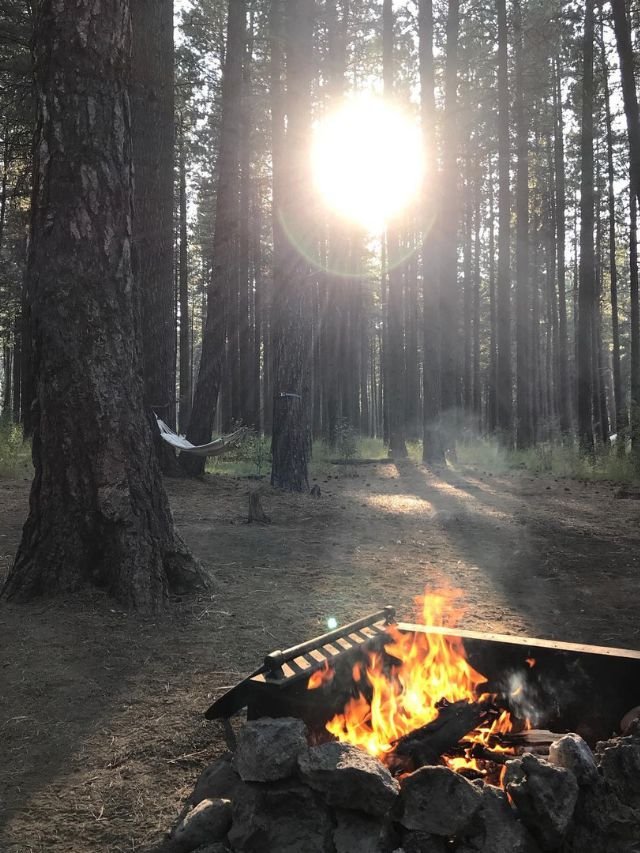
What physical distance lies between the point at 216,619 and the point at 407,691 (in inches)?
76.5

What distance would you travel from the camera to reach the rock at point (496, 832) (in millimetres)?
1724

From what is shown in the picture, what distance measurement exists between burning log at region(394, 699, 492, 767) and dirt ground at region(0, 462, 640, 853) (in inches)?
35.1

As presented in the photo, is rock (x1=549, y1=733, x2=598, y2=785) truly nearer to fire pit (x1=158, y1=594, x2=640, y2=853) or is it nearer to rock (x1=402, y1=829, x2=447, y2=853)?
fire pit (x1=158, y1=594, x2=640, y2=853)

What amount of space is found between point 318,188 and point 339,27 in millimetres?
9724

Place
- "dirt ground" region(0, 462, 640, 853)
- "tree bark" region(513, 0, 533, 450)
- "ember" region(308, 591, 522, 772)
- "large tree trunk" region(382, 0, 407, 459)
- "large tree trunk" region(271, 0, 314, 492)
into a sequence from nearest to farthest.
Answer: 1. "ember" region(308, 591, 522, 772)
2. "dirt ground" region(0, 462, 640, 853)
3. "large tree trunk" region(271, 0, 314, 492)
4. "large tree trunk" region(382, 0, 407, 459)
5. "tree bark" region(513, 0, 533, 450)

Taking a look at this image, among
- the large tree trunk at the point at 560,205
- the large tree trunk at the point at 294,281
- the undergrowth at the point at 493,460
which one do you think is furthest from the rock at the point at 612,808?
the large tree trunk at the point at 560,205

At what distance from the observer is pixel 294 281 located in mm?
10102

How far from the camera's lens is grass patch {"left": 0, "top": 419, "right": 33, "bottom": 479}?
10883 millimetres

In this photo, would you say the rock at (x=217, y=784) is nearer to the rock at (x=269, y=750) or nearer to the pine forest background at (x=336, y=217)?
the rock at (x=269, y=750)

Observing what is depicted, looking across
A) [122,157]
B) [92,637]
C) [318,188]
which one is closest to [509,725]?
[92,637]

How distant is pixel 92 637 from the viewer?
3633 millimetres

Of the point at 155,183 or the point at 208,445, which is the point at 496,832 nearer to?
the point at 208,445

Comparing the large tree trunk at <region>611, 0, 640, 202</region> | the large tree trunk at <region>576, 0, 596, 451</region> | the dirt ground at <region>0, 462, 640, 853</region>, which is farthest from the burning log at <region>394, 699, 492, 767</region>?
the large tree trunk at <region>576, 0, 596, 451</region>

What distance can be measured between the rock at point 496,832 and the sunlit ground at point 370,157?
15.5 metres
